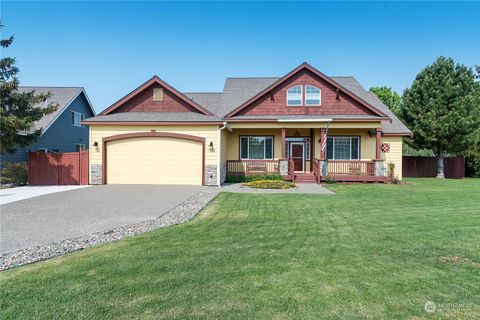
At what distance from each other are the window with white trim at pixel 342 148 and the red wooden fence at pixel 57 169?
14.1m

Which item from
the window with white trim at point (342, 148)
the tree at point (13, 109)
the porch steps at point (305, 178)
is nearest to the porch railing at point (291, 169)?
the porch steps at point (305, 178)

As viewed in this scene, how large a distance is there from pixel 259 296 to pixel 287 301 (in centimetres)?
32

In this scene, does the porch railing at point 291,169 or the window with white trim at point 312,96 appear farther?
the window with white trim at point 312,96

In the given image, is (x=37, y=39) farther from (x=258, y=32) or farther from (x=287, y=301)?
(x=287, y=301)

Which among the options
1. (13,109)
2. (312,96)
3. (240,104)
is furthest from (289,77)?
(13,109)

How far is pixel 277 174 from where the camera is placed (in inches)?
672

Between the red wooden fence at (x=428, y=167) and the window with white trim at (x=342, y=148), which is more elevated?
the window with white trim at (x=342, y=148)

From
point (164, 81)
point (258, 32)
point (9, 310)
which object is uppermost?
point (258, 32)

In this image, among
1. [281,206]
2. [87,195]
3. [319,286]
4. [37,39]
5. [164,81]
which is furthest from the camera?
[164,81]

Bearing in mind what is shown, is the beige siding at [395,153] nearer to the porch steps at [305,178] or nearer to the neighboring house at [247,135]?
the neighboring house at [247,135]

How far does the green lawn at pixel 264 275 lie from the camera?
3.05m

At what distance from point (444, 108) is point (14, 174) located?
2680cm

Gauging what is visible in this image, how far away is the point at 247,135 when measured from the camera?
18.6 m

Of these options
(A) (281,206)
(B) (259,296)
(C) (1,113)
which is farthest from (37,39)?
(B) (259,296)
